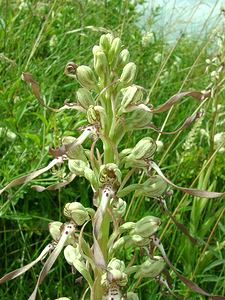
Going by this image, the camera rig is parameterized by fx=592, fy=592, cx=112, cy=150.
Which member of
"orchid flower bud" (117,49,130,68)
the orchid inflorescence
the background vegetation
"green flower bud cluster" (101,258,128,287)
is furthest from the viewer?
the background vegetation

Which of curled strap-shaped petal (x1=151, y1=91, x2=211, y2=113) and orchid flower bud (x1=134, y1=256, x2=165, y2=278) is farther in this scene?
orchid flower bud (x1=134, y1=256, x2=165, y2=278)

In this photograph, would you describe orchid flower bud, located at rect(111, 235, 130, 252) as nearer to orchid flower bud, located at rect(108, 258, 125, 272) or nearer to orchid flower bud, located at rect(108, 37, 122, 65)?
orchid flower bud, located at rect(108, 258, 125, 272)

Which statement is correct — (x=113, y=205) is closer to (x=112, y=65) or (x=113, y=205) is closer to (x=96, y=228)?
(x=96, y=228)

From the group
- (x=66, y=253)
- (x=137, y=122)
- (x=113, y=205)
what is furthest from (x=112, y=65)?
(x=66, y=253)

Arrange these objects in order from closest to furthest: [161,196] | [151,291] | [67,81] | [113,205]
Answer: [113,205], [161,196], [151,291], [67,81]

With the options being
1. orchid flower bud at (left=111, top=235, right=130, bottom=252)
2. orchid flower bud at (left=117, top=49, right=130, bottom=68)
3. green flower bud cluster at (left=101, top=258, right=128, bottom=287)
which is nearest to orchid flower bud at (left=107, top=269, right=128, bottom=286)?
green flower bud cluster at (left=101, top=258, right=128, bottom=287)

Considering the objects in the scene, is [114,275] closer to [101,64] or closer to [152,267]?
[152,267]

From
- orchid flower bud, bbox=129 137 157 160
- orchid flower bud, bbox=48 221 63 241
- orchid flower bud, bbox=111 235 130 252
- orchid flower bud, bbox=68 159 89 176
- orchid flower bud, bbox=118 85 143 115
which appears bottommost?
orchid flower bud, bbox=48 221 63 241
